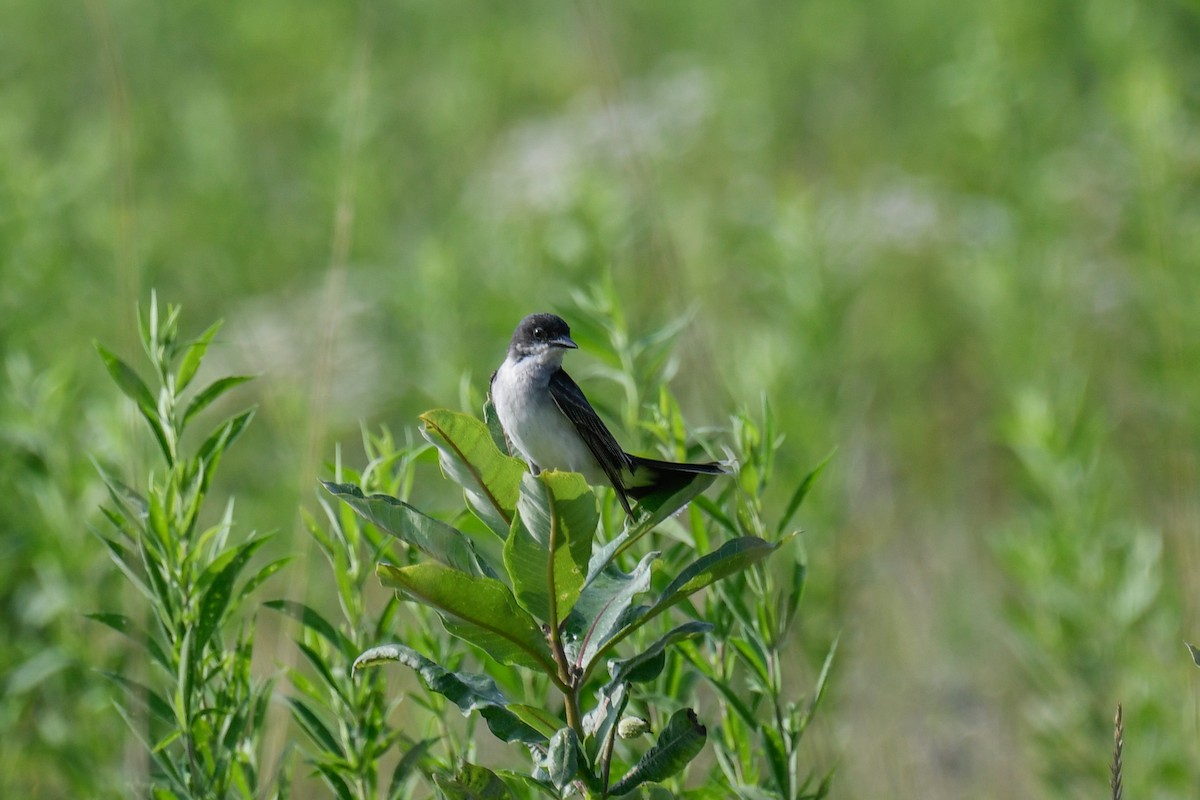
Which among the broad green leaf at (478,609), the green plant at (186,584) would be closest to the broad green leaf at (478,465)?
the broad green leaf at (478,609)

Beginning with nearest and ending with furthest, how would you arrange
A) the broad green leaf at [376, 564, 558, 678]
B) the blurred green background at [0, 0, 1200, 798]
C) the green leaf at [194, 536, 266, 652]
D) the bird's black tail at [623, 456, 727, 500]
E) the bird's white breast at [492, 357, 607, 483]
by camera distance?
the broad green leaf at [376, 564, 558, 678] → the bird's black tail at [623, 456, 727, 500] → the green leaf at [194, 536, 266, 652] → the bird's white breast at [492, 357, 607, 483] → the blurred green background at [0, 0, 1200, 798]

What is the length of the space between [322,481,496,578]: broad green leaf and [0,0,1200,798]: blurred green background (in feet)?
3.31

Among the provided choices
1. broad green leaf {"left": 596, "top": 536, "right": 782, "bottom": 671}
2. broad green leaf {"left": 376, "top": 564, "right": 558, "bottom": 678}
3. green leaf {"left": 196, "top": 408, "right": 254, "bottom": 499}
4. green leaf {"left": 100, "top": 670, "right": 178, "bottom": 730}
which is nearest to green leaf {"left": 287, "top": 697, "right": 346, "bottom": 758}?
green leaf {"left": 100, "top": 670, "right": 178, "bottom": 730}

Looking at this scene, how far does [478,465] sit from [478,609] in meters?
0.22

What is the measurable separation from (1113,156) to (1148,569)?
4.72 metres

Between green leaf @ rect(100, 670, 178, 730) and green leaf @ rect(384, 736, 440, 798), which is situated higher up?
green leaf @ rect(100, 670, 178, 730)

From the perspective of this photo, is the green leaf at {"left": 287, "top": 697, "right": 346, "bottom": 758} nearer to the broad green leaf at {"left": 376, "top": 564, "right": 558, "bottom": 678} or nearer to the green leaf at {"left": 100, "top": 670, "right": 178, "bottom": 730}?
the green leaf at {"left": 100, "top": 670, "right": 178, "bottom": 730}

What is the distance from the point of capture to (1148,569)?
4.22 metres

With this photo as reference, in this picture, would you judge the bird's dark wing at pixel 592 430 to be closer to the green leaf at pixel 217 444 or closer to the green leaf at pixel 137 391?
the green leaf at pixel 217 444

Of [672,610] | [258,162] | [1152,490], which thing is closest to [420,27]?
[258,162]

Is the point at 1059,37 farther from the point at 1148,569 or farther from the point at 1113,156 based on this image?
the point at 1148,569

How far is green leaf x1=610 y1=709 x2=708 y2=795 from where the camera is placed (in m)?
1.76

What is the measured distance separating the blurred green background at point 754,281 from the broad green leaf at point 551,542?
105cm

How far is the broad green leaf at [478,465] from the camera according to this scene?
1701 millimetres
